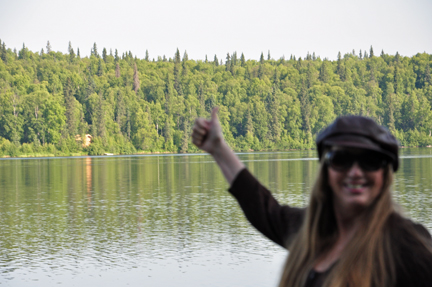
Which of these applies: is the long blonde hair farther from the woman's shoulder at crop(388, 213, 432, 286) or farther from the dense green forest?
the dense green forest

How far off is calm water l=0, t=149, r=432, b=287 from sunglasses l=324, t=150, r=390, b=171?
5.62 metres

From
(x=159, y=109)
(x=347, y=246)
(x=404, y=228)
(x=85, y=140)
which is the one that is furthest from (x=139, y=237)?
(x=159, y=109)

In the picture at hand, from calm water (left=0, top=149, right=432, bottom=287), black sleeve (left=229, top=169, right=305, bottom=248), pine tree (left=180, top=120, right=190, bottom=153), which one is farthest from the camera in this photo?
pine tree (left=180, top=120, right=190, bottom=153)

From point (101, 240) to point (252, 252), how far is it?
20.3 feet

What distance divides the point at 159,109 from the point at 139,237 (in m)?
140

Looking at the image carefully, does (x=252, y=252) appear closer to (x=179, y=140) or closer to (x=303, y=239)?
(x=303, y=239)

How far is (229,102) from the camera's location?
182m

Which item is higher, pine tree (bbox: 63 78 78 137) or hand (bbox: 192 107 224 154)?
pine tree (bbox: 63 78 78 137)

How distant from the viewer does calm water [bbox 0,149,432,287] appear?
1725cm

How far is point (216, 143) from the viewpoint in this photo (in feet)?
7.52

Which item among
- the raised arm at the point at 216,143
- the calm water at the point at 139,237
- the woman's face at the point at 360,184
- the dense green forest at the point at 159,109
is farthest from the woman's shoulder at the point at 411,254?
the dense green forest at the point at 159,109

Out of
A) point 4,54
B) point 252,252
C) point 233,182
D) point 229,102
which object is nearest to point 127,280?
point 252,252

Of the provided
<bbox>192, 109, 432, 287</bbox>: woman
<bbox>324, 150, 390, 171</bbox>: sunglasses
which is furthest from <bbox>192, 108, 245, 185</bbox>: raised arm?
<bbox>324, 150, 390, 171</bbox>: sunglasses

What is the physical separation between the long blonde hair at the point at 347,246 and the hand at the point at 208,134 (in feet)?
1.53
